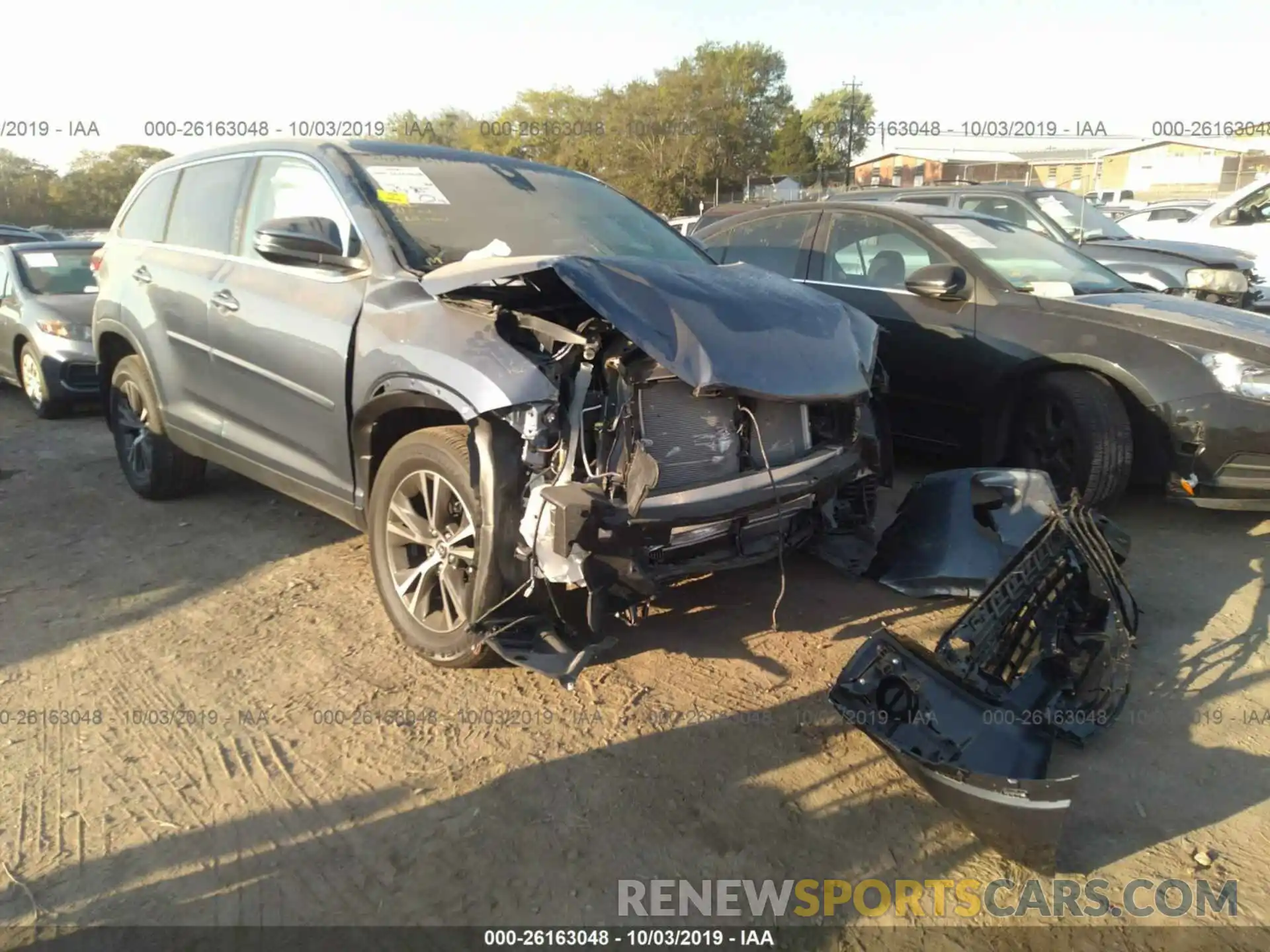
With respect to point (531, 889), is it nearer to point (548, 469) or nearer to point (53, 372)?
point (548, 469)

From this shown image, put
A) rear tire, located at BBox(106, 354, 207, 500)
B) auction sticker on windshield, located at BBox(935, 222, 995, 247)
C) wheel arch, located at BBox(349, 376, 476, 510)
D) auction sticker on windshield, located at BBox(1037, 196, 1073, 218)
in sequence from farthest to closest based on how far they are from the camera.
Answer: auction sticker on windshield, located at BBox(1037, 196, 1073, 218), auction sticker on windshield, located at BBox(935, 222, 995, 247), rear tire, located at BBox(106, 354, 207, 500), wheel arch, located at BBox(349, 376, 476, 510)

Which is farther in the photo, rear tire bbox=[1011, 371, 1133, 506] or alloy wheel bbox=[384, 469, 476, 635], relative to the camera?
rear tire bbox=[1011, 371, 1133, 506]

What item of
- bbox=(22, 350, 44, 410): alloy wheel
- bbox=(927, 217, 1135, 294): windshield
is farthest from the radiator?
bbox=(22, 350, 44, 410): alloy wheel

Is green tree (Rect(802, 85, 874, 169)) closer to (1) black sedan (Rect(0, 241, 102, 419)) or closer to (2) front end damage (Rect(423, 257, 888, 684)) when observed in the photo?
(1) black sedan (Rect(0, 241, 102, 419))

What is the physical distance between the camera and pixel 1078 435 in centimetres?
478

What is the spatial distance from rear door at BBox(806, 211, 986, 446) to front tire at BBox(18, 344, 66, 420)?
635 centimetres

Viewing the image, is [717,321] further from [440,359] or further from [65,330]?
[65,330]

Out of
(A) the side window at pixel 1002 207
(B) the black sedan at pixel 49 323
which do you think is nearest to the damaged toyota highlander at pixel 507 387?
(B) the black sedan at pixel 49 323

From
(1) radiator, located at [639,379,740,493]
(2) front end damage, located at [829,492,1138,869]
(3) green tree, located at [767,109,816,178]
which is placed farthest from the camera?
(3) green tree, located at [767,109,816,178]

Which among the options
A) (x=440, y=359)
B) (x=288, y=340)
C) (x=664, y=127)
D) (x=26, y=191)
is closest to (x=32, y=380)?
(x=288, y=340)

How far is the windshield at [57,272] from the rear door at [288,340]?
524 centimetres

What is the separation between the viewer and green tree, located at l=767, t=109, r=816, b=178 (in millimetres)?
47938

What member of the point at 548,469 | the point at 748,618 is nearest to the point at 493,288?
the point at 548,469

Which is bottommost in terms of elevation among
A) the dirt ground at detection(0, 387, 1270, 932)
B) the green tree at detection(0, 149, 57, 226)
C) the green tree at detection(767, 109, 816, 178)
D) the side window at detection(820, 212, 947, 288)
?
the dirt ground at detection(0, 387, 1270, 932)
